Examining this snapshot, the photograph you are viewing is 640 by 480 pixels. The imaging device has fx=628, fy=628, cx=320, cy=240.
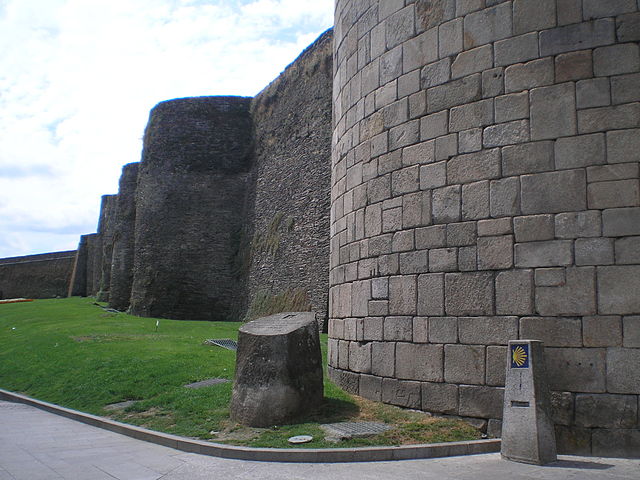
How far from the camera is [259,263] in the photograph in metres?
24.5

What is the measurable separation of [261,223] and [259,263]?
162 centimetres

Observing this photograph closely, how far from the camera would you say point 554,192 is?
20.8 feet

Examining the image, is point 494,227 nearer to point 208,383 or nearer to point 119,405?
point 208,383

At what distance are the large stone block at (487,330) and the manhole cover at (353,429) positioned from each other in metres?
1.29

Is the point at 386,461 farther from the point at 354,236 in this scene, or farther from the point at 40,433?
the point at 40,433

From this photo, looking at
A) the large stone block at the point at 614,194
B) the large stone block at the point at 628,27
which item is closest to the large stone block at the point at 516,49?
the large stone block at the point at 628,27

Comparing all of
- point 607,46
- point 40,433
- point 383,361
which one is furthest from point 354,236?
point 40,433

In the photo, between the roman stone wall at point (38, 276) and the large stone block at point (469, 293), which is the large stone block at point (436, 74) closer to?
the large stone block at point (469, 293)

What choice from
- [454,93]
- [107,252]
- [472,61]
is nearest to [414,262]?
[454,93]

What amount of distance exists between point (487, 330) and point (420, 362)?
3.00ft

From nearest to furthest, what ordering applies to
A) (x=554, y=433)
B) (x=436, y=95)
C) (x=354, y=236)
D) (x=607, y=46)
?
(x=554, y=433)
(x=607, y=46)
(x=436, y=95)
(x=354, y=236)

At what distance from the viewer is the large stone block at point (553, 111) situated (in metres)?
6.36

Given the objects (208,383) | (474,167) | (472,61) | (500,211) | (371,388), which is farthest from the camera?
(208,383)

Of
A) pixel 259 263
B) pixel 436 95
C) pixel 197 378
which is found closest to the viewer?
pixel 436 95
